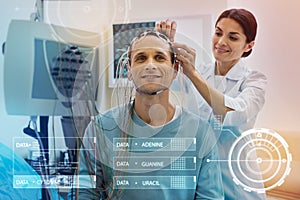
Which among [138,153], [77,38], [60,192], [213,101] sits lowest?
[60,192]

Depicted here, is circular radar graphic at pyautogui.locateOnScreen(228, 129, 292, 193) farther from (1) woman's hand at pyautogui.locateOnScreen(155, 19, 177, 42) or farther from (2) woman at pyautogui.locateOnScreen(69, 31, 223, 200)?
(1) woman's hand at pyautogui.locateOnScreen(155, 19, 177, 42)

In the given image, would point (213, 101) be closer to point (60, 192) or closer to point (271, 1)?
point (271, 1)

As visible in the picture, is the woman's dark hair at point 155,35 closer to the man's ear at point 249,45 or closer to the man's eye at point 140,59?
the man's eye at point 140,59

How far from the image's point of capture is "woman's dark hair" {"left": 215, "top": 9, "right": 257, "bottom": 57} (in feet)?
3.27

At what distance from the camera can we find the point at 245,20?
1003 millimetres

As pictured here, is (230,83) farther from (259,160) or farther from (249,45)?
(259,160)

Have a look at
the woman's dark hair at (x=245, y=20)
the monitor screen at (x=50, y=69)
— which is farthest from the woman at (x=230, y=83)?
the monitor screen at (x=50, y=69)

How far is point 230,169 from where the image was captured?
1007mm

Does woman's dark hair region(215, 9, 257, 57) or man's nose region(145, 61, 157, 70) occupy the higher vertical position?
woman's dark hair region(215, 9, 257, 57)

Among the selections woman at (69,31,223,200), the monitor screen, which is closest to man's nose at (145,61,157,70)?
woman at (69,31,223,200)

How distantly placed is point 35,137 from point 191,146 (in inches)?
17.7

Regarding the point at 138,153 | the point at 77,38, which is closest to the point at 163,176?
the point at 138,153

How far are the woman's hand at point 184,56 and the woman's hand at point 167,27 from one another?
34 mm

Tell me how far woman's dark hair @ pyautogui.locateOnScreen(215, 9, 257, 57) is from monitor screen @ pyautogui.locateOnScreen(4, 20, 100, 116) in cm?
38
